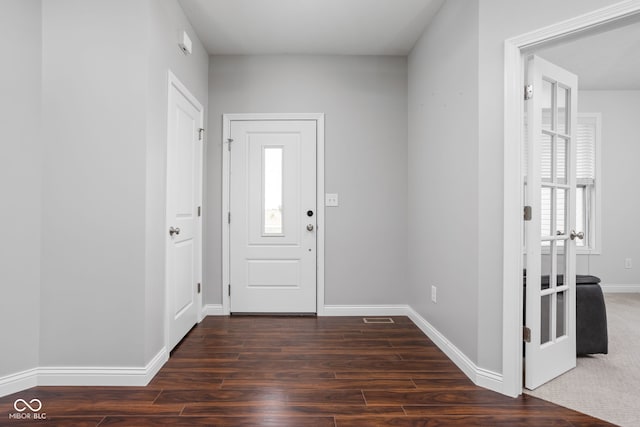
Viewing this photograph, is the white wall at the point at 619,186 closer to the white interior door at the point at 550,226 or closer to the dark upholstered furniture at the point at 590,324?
the dark upholstered furniture at the point at 590,324

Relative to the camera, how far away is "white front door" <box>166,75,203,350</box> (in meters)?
2.74

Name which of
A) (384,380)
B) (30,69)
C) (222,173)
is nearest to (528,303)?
(384,380)

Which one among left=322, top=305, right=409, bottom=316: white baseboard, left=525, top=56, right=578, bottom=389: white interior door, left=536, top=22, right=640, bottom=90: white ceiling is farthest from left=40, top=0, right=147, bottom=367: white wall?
left=536, top=22, right=640, bottom=90: white ceiling

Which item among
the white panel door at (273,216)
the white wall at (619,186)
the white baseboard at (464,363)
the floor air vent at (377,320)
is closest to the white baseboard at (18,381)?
the white panel door at (273,216)

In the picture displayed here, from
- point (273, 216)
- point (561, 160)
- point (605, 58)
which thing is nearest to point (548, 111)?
point (561, 160)

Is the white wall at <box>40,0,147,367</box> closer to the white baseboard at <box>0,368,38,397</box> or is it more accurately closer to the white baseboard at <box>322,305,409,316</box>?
the white baseboard at <box>0,368,38,397</box>

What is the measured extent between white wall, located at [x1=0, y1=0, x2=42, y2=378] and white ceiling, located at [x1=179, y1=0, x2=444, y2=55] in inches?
45.9

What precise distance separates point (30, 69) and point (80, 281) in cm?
130

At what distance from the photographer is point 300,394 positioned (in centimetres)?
215

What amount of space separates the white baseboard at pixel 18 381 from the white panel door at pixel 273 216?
178 centimetres

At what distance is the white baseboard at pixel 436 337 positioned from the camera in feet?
7.32

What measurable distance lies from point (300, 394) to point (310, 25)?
288 centimetres

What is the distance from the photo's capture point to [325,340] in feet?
10.0

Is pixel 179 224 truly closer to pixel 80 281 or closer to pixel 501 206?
pixel 80 281
